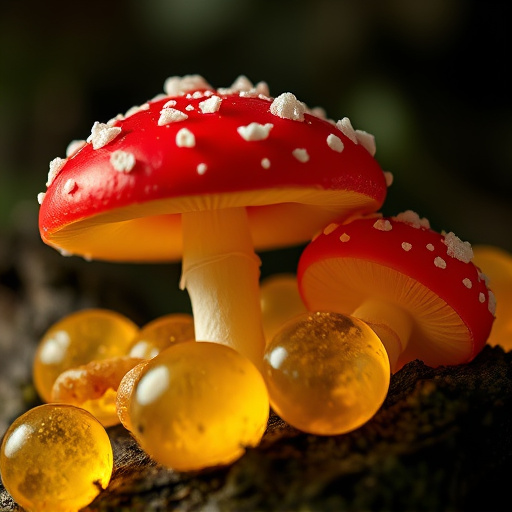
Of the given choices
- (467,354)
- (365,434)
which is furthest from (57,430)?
(467,354)

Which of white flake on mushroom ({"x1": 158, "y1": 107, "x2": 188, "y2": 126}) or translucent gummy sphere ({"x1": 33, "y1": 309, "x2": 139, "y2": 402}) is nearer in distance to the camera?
white flake on mushroom ({"x1": 158, "y1": 107, "x2": 188, "y2": 126})

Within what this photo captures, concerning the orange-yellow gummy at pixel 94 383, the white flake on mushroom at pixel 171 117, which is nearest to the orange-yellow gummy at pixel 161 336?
the orange-yellow gummy at pixel 94 383

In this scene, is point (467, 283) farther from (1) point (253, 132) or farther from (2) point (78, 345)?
(2) point (78, 345)

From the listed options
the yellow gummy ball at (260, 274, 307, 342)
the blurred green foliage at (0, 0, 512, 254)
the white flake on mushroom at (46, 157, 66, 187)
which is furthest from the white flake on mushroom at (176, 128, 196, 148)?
the blurred green foliage at (0, 0, 512, 254)

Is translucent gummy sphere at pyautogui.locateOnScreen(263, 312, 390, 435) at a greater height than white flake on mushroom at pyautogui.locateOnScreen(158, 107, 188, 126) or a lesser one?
lesser

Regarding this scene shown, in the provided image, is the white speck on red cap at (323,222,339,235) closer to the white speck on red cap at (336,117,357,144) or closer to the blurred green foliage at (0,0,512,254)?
the white speck on red cap at (336,117,357,144)

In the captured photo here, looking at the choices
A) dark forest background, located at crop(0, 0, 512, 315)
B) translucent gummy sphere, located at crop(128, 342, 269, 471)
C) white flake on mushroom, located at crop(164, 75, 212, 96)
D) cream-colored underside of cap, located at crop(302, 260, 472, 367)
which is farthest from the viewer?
dark forest background, located at crop(0, 0, 512, 315)

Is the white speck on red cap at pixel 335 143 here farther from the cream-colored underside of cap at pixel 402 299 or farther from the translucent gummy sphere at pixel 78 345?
the translucent gummy sphere at pixel 78 345

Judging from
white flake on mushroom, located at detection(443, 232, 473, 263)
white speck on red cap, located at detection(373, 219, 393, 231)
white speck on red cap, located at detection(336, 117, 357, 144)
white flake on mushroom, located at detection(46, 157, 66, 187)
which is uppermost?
white speck on red cap, located at detection(336, 117, 357, 144)

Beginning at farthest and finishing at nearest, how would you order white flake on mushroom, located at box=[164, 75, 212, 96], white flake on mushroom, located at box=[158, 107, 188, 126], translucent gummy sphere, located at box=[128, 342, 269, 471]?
white flake on mushroom, located at box=[164, 75, 212, 96], white flake on mushroom, located at box=[158, 107, 188, 126], translucent gummy sphere, located at box=[128, 342, 269, 471]
